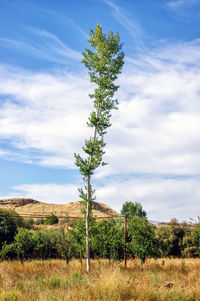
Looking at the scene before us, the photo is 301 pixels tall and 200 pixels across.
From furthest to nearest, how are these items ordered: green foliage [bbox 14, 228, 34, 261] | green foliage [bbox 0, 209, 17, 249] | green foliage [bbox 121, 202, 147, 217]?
green foliage [bbox 121, 202, 147, 217] < green foliage [bbox 0, 209, 17, 249] < green foliage [bbox 14, 228, 34, 261]

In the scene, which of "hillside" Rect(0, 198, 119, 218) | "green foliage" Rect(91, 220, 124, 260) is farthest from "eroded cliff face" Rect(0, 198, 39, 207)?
"green foliage" Rect(91, 220, 124, 260)

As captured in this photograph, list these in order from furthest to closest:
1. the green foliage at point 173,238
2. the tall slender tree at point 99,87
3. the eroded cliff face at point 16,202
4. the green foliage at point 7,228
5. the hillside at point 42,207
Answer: the eroded cliff face at point 16,202, the hillside at point 42,207, the green foliage at point 173,238, the green foliage at point 7,228, the tall slender tree at point 99,87

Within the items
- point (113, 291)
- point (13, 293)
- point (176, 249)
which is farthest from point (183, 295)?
point (176, 249)

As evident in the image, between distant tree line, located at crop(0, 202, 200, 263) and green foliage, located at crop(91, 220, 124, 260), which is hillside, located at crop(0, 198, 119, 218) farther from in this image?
green foliage, located at crop(91, 220, 124, 260)

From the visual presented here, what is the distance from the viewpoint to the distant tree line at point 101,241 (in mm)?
16234

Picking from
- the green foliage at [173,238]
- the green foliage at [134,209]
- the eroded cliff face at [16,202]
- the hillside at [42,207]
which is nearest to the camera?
the green foliage at [173,238]

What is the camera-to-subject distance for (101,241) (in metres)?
16.2

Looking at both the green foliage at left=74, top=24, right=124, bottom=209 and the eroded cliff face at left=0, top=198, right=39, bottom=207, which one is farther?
the eroded cliff face at left=0, top=198, right=39, bottom=207

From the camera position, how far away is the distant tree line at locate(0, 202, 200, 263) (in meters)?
16.2

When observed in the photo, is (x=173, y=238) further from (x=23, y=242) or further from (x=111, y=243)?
(x=23, y=242)

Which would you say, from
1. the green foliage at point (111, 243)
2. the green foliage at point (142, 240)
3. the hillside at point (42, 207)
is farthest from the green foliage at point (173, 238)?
the hillside at point (42, 207)

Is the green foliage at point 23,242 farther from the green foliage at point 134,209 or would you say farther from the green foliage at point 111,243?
the green foliage at point 134,209

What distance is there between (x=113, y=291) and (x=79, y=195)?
25.0ft

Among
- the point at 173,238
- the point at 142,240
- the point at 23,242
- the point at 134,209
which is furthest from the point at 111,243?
the point at 134,209
